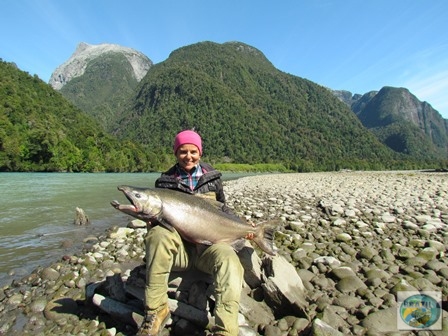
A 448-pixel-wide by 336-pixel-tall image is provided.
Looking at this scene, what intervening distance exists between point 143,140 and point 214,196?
19448 cm

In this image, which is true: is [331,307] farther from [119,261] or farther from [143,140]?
[143,140]

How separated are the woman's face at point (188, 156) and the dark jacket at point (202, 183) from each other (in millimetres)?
202

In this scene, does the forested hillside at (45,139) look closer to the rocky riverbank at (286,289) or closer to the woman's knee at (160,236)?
the rocky riverbank at (286,289)

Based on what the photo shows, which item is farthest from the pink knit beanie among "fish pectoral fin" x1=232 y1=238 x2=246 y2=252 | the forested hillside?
the forested hillside

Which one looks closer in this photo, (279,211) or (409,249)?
(409,249)

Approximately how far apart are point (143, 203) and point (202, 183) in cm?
107

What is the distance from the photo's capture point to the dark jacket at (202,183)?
392cm

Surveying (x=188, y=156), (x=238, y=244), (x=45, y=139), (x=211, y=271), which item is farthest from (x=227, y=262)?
(x=45, y=139)

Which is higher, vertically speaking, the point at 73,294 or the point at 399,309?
the point at 399,309

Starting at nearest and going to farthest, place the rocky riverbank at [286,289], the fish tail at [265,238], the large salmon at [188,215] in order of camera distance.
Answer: the large salmon at [188,215]
the rocky riverbank at [286,289]
the fish tail at [265,238]

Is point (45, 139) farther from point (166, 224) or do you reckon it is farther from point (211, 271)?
point (211, 271)

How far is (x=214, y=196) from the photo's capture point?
4.24m

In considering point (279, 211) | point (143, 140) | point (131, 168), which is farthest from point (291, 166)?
point (279, 211)

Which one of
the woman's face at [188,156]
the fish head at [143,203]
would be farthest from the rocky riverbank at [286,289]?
the woman's face at [188,156]
